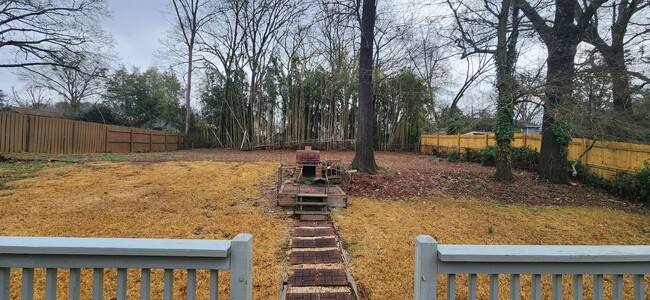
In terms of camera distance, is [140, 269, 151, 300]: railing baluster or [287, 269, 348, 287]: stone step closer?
[140, 269, 151, 300]: railing baluster

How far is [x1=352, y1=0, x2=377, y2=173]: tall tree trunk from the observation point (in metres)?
7.18

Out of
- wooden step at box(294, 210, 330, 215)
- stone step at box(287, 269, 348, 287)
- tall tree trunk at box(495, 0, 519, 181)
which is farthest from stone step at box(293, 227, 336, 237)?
tall tree trunk at box(495, 0, 519, 181)

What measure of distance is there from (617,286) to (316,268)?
2.09 m

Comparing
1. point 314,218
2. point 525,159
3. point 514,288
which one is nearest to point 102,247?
point 514,288

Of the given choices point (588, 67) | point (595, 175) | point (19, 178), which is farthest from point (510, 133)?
point (19, 178)

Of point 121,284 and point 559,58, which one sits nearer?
point 121,284

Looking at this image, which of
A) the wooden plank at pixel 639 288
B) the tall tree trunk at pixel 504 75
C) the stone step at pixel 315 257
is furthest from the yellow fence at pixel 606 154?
the wooden plank at pixel 639 288

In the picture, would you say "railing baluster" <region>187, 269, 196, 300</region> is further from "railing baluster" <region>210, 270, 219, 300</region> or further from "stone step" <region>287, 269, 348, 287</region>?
"stone step" <region>287, 269, 348, 287</region>

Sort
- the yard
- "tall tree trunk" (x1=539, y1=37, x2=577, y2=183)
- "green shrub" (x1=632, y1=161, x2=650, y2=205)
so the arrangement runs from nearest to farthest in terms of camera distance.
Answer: the yard
"tall tree trunk" (x1=539, y1=37, x2=577, y2=183)
"green shrub" (x1=632, y1=161, x2=650, y2=205)

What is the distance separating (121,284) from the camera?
36.9 inches

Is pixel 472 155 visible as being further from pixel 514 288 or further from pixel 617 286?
pixel 514 288

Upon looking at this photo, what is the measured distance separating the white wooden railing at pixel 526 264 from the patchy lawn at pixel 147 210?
165 cm

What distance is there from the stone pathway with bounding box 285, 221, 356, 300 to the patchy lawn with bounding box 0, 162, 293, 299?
16 centimetres

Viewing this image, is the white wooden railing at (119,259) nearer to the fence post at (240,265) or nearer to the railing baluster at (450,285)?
the fence post at (240,265)
